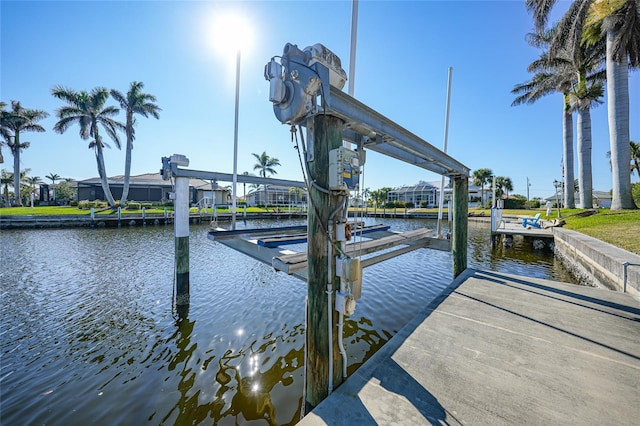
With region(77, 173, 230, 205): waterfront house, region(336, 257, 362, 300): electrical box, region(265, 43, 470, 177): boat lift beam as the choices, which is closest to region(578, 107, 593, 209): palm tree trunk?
region(265, 43, 470, 177): boat lift beam

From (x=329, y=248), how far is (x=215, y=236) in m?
3.42

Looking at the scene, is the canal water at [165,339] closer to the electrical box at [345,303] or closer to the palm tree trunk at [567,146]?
the electrical box at [345,303]

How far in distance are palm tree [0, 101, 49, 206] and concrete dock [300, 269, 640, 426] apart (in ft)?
154

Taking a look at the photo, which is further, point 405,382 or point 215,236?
point 215,236

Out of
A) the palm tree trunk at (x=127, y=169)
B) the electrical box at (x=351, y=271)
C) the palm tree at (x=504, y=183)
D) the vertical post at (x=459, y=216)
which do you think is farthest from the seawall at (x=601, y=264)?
the palm tree at (x=504, y=183)

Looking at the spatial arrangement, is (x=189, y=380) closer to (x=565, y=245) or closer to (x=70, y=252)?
(x=70, y=252)

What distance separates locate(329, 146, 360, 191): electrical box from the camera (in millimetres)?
2201

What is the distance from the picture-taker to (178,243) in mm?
5617

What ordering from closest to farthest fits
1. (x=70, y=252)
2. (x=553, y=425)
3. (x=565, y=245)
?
(x=553, y=425)
(x=565, y=245)
(x=70, y=252)

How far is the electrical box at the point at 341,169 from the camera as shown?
2.20 meters

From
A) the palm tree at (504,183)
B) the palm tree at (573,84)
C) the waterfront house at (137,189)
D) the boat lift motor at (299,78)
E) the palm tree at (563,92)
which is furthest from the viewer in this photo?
the palm tree at (504,183)

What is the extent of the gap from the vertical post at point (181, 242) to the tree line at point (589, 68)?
22.4 metres

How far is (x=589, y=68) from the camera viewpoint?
774 inches

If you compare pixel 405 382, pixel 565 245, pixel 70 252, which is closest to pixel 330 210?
pixel 405 382
